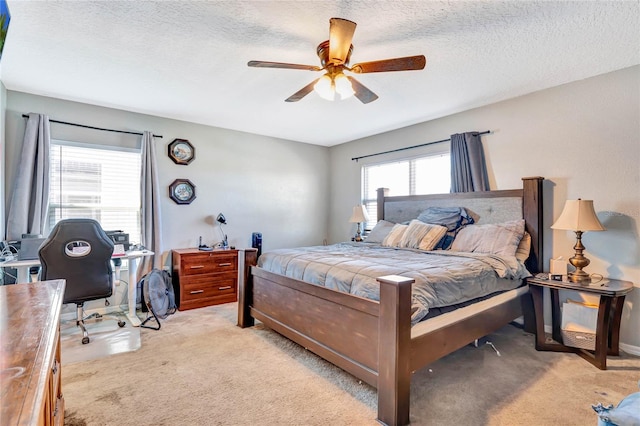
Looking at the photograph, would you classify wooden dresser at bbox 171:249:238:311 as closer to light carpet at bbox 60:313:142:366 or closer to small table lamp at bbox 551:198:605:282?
light carpet at bbox 60:313:142:366

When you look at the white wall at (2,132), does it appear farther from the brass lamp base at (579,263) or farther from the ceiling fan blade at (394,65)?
the brass lamp base at (579,263)

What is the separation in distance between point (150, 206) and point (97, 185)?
633 mm

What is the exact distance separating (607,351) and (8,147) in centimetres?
596

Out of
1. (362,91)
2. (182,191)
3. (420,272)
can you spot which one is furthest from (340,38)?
(182,191)

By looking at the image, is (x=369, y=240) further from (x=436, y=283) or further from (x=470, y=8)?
(x=470, y=8)

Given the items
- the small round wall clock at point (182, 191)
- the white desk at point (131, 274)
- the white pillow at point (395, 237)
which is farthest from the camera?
the small round wall clock at point (182, 191)

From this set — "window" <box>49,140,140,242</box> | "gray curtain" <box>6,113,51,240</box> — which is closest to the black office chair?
"gray curtain" <box>6,113,51,240</box>

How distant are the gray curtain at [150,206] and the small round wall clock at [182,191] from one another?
0.25 meters

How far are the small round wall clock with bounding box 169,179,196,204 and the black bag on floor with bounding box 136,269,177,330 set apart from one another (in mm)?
1030

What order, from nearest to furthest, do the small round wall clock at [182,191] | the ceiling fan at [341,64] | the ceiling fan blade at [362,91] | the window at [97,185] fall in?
1. the ceiling fan at [341,64]
2. the ceiling fan blade at [362,91]
3. the window at [97,185]
4. the small round wall clock at [182,191]

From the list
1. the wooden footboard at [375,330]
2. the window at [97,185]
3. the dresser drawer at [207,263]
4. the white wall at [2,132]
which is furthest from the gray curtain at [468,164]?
the white wall at [2,132]

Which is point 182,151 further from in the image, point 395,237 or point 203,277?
point 395,237

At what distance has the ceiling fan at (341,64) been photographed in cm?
189

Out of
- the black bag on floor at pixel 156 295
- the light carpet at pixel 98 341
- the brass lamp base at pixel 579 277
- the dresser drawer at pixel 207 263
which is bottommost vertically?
the light carpet at pixel 98 341
